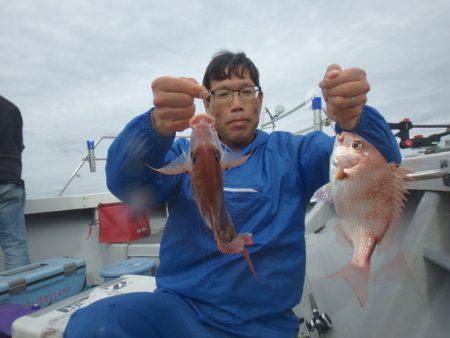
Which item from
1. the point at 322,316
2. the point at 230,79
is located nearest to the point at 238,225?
the point at 230,79

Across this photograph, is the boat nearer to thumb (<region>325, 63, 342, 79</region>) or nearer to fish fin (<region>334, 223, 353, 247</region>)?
fish fin (<region>334, 223, 353, 247</region>)

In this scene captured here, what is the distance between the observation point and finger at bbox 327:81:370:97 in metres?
1.47

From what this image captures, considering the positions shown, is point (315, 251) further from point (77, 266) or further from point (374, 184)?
point (77, 266)

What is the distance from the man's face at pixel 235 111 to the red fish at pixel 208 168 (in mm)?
876

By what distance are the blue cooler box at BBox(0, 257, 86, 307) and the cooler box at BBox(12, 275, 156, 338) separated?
3.59 ft

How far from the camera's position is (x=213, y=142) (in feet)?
4.19

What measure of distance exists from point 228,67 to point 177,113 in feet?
3.10

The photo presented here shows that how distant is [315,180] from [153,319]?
52.2 inches

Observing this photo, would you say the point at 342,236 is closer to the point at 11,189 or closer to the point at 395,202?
the point at 395,202

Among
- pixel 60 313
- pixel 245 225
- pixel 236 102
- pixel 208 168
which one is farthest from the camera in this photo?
pixel 60 313

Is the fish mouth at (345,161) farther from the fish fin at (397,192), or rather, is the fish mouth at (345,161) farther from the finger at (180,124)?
the finger at (180,124)

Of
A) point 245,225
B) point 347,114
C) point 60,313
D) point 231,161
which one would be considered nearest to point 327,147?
point 347,114

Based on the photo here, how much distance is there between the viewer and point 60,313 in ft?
7.88

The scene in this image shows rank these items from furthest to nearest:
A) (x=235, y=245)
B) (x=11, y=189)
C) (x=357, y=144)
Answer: (x=11, y=189) → (x=357, y=144) → (x=235, y=245)
